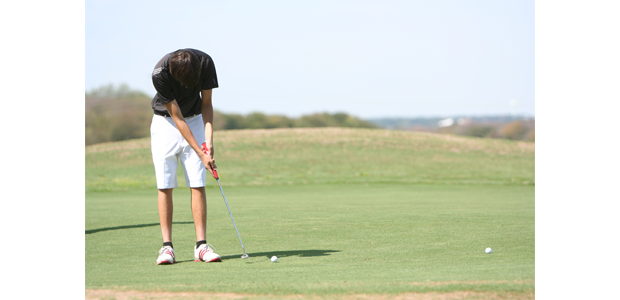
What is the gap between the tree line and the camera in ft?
179

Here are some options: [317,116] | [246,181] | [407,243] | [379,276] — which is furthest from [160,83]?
[317,116]

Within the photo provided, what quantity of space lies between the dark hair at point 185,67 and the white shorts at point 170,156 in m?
0.51

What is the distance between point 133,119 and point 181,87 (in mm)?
55724

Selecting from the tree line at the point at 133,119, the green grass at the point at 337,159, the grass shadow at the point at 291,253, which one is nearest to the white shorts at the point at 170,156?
the grass shadow at the point at 291,253

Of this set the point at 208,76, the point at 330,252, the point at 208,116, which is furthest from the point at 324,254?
the point at 208,76

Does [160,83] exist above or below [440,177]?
above

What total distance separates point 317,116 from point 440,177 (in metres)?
53.7

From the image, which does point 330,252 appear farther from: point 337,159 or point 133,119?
point 133,119

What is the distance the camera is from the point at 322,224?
26.7ft

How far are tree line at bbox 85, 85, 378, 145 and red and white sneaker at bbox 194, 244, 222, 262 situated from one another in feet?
159

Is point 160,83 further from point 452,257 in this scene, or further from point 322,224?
point 322,224

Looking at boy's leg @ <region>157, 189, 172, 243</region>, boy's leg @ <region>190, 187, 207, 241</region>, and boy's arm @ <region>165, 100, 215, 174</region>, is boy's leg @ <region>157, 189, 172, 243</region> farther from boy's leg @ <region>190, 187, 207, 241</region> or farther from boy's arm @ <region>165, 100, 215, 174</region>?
boy's arm @ <region>165, 100, 215, 174</region>

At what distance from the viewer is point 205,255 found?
207 inches
